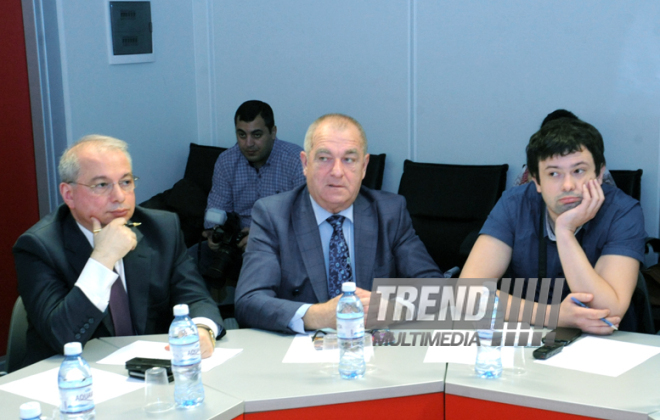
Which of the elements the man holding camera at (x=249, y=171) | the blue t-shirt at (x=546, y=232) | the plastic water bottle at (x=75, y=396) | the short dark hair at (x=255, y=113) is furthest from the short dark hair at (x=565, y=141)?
the short dark hair at (x=255, y=113)

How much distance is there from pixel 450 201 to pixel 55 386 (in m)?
2.78

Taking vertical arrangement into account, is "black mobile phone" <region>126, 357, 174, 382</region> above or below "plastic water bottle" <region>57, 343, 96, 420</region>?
below

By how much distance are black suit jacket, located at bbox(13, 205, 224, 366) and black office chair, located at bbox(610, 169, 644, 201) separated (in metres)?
2.35

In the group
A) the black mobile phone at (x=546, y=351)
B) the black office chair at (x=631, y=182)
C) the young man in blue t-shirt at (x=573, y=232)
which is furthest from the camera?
the black office chair at (x=631, y=182)

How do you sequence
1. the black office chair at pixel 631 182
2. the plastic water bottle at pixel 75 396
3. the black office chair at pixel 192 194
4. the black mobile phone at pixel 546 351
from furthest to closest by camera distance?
1. the black office chair at pixel 192 194
2. the black office chair at pixel 631 182
3. the black mobile phone at pixel 546 351
4. the plastic water bottle at pixel 75 396

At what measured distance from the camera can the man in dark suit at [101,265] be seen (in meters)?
2.29

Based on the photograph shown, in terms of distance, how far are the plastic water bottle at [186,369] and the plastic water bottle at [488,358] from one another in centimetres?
76

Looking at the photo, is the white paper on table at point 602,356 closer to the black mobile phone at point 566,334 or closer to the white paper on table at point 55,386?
the black mobile phone at point 566,334

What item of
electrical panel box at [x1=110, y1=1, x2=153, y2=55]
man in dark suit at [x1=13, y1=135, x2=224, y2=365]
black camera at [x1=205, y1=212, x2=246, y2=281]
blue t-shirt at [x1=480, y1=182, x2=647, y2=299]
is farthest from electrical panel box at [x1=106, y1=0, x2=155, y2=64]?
blue t-shirt at [x1=480, y1=182, x2=647, y2=299]

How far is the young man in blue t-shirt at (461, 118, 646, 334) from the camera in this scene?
7.83ft

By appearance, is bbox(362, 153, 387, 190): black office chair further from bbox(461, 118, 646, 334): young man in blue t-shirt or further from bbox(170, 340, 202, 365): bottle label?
bbox(170, 340, 202, 365): bottle label

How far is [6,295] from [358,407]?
3097 mm

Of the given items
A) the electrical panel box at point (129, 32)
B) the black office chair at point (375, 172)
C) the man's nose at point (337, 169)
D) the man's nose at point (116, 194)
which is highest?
the electrical panel box at point (129, 32)

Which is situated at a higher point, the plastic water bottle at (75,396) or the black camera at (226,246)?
the plastic water bottle at (75,396)
